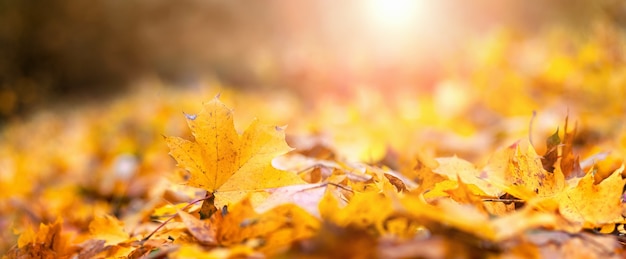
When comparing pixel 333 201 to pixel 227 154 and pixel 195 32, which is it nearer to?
pixel 227 154

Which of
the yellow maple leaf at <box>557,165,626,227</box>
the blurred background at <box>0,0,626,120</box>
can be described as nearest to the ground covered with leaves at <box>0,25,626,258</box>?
the yellow maple leaf at <box>557,165,626,227</box>

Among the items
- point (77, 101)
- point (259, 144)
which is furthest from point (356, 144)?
point (77, 101)

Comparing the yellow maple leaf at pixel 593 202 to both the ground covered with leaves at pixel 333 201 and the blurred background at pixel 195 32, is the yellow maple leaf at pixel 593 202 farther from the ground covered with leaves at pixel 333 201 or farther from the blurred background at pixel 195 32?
the blurred background at pixel 195 32

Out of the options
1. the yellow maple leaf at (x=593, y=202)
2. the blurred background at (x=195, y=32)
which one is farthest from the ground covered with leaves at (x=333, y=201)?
the blurred background at (x=195, y=32)

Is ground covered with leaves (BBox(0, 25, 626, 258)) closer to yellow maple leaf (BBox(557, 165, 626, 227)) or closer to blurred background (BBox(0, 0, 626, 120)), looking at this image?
yellow maple leaf (BBox(557, 165, 626, 227))

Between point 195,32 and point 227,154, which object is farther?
point 195,32

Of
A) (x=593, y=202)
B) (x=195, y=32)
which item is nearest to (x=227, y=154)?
(x=593, y=202)

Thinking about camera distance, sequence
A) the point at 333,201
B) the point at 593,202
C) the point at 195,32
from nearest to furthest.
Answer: the point at 333,201
the point at 593,202
the point at 195,32
